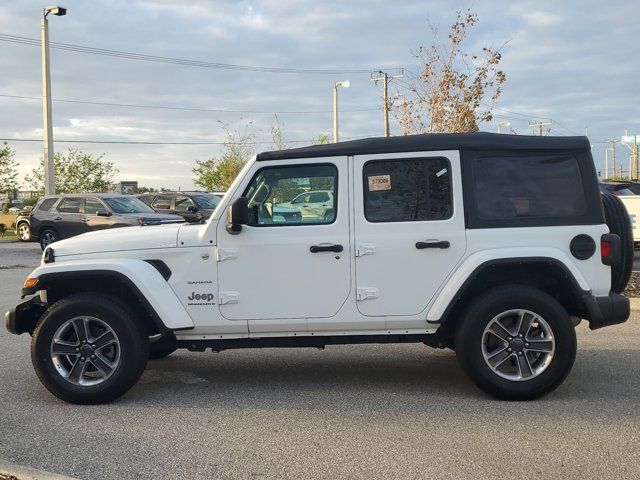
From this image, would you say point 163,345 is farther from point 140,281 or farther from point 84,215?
point 84,215

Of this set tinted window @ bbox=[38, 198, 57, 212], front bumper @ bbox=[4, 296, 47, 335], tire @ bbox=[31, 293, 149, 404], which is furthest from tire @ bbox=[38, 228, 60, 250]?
tire @ bbox=[31, 293, 149, 404]

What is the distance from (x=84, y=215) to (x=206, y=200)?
4.16 m

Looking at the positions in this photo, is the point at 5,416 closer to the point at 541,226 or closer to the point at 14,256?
the point at 541,226

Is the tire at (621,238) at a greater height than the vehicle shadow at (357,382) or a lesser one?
greater

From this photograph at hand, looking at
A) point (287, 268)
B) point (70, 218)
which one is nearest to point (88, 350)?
point (287, 268)

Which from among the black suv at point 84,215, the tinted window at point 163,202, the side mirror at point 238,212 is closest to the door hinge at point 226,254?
the side mirror at point 238,212

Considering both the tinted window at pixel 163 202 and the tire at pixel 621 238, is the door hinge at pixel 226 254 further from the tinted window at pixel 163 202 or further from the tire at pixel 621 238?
the tinted window at pixel 163 202

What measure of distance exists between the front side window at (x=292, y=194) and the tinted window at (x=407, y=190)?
0.29 meters

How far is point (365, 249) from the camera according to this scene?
17.2 ft

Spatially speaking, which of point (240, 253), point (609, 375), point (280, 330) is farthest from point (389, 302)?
point (609, 375)

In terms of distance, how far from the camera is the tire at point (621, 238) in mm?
5391

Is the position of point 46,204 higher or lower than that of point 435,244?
higher

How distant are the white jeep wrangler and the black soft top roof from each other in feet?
0.04

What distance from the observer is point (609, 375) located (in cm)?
595
